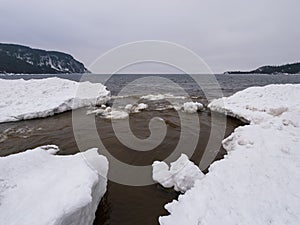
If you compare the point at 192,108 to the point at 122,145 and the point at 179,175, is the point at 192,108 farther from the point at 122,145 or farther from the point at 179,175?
the point at 179,175

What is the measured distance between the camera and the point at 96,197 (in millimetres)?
5008

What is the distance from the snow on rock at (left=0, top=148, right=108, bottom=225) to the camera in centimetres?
342

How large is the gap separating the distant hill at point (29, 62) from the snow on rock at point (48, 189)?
465 feet

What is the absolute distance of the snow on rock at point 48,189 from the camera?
3418 millimetres

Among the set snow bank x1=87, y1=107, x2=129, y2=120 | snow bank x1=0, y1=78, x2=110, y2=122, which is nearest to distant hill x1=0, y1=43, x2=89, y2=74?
snow bank x1=0, y1=78, x2=110, y2=122

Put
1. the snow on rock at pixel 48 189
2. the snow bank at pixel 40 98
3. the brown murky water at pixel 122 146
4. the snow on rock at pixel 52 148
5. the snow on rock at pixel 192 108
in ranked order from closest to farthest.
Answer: the snow on rock at pixel 48 189
the brown murky water at pixel 122 146
the snow on rock at pixel 52 148
the snow bank at pixel 40 98
the snow on rock at pixel 192 108

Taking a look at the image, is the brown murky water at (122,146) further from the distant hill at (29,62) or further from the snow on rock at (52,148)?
the distant hill at (29,62)

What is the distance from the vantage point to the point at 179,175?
594cm

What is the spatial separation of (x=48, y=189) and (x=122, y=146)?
566 centimetres

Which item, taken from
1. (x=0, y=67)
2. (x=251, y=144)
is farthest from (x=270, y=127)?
(x=0, y=67)

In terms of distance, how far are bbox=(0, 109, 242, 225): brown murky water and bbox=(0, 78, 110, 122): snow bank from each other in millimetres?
748

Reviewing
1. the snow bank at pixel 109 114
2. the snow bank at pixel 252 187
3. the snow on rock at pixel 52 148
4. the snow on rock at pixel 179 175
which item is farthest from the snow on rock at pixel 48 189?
the snow bank at pixel 109 114

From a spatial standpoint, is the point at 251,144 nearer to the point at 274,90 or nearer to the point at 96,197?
the point at 96,197

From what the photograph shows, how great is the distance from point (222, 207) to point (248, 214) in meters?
0.47
